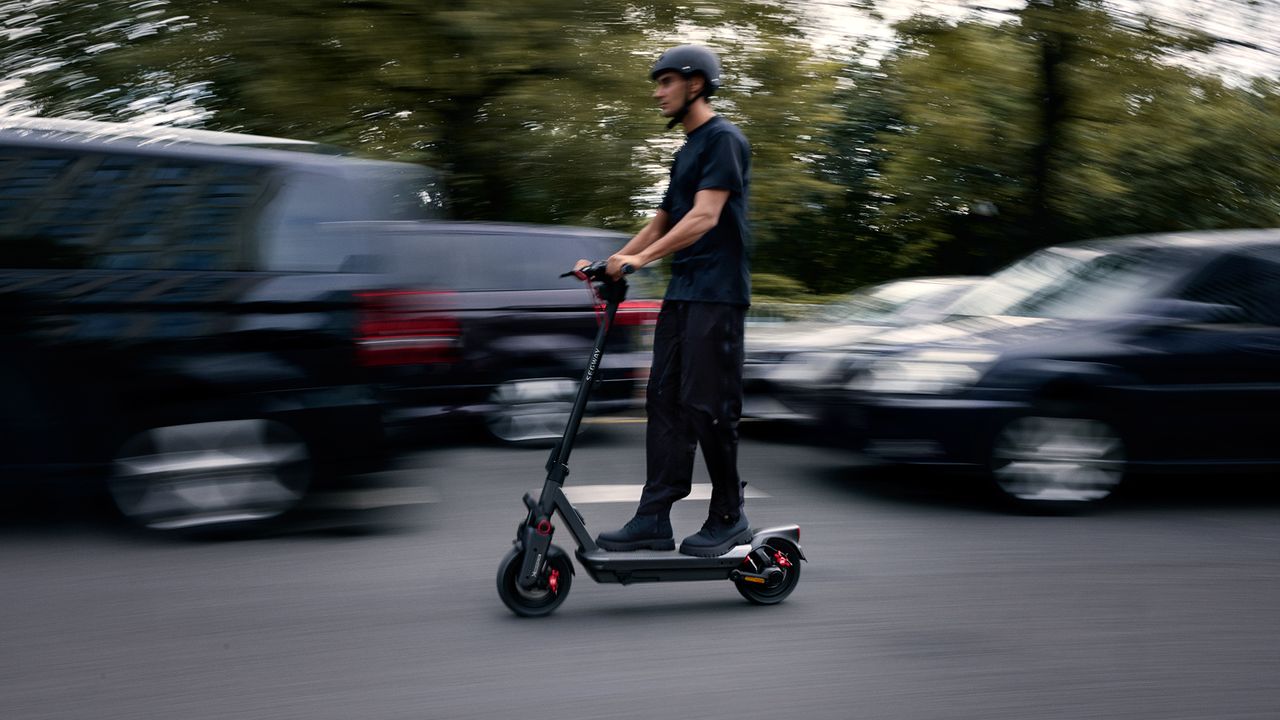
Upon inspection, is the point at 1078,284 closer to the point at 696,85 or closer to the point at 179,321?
the point at 696,85

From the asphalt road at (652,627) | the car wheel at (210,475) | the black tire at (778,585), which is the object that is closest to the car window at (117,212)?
the car wheel at (210,475)

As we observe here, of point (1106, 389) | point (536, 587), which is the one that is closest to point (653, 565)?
point (536, 587)

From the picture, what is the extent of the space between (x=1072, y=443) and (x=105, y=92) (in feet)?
33.7

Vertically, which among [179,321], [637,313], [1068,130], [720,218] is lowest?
[1068,130]

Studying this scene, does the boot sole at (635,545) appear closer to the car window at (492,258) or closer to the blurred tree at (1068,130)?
the car window at (492,258)

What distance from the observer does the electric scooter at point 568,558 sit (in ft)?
13.0

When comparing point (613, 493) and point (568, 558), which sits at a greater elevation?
point (568, 558)

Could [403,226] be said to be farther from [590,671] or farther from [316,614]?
[590,671]

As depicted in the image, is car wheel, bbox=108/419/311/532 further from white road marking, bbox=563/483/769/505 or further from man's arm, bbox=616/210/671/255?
man's arm, bbox=616/210/671/255

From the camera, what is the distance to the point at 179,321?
4871 millimetres

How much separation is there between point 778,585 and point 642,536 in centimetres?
54

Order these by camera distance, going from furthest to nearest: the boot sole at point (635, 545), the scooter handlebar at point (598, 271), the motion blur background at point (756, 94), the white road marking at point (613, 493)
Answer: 1. the motion blur background at point (756, 94)
2. the white road marking at point (613, 493)
3. the boot sole at point (635, 545)
4. the scooter handlebar at point (598, 271)

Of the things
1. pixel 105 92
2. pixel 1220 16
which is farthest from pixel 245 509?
pixel 1220 16

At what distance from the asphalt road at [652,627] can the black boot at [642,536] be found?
0.79ft
